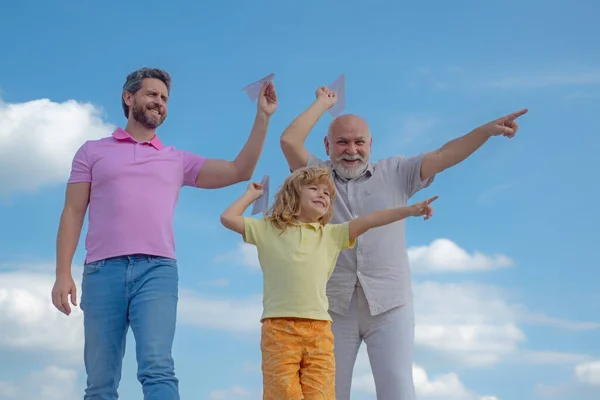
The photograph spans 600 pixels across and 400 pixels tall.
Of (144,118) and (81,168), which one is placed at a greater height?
(144,118)

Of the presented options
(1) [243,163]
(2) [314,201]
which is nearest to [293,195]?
(2) [314,201]

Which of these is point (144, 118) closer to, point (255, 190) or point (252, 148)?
point (252, 148)

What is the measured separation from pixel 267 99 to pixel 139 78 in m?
0.97

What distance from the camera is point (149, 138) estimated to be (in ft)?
19.5

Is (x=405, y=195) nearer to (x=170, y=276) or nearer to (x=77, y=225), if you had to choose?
(x=170, y=276)

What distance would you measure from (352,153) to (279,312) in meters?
1.58

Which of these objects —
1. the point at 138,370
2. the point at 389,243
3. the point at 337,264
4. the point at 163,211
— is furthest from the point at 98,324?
the point at 389,243

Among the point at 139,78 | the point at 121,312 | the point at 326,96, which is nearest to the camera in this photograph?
the point at 121,312

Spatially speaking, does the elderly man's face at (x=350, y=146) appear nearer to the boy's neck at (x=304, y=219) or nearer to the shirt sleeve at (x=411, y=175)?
the shirt sleeve at (x=411, y=175)

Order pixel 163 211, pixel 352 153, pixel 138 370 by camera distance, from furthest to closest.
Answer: pixel 352 153, pixel 163 211, pixel 138 370

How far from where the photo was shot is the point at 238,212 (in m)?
5.55

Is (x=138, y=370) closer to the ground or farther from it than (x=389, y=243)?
closer to the ground

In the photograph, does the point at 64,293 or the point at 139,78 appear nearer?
the point at 64,293

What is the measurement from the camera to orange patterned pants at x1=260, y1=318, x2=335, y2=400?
5.05m
